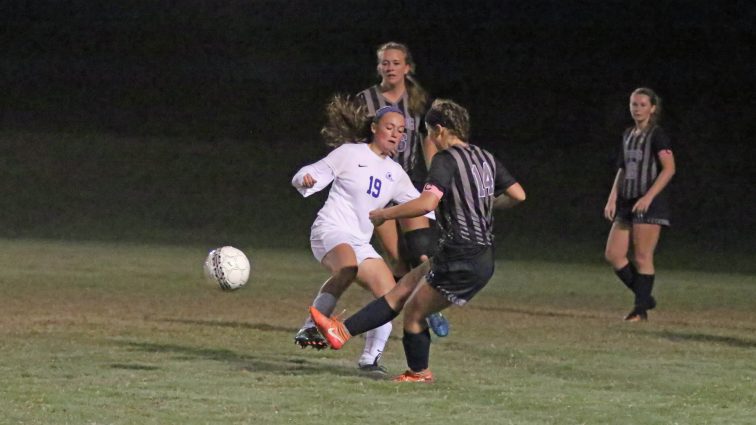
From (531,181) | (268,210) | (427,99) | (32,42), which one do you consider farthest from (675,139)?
(427,99)

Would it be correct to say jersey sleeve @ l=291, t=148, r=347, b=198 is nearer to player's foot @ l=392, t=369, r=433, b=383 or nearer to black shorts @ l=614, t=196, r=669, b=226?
player's foot @ l=392, t=369, r=433, b=383

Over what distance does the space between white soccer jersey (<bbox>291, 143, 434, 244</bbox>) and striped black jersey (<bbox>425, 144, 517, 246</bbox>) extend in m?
0.88

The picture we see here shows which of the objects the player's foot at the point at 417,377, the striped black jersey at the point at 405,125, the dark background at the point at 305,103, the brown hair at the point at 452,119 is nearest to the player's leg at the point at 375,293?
the player's foot at the point at 417,377

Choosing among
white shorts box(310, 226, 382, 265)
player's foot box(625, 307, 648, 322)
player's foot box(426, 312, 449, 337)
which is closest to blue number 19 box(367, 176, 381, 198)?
white shorts box(310, 226, 382, 265)

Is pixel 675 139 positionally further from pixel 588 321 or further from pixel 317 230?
pixel 317 230

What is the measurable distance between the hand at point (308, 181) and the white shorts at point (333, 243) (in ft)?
1.18

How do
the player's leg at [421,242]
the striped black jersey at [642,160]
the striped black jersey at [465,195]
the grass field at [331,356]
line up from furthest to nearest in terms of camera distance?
the striped black jersey at [642,160] < the player's leg at [421,242] < the striped black jersey at [465,195] < the grass field at [331,356]

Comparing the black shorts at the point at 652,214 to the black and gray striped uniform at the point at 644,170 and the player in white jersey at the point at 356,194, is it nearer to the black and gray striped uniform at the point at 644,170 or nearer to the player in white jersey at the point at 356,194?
the black and gray striped uniform at the point at 644,170

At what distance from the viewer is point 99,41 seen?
95.4ft

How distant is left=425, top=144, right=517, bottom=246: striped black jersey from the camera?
6.91 meters

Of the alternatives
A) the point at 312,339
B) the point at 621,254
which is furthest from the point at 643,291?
the point at 312,339

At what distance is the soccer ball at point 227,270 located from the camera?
8.62 metres

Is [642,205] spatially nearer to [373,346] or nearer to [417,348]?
[373,346]

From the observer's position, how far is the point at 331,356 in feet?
27.0
